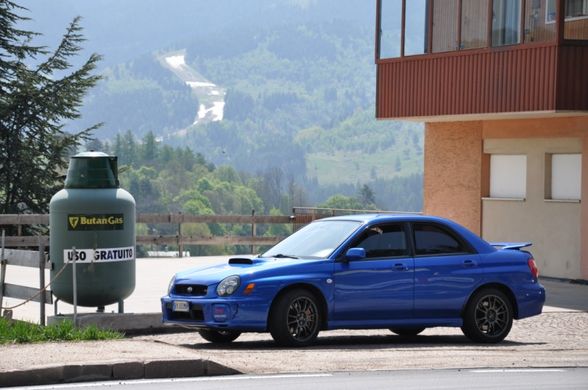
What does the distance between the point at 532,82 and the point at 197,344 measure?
13221 millimetres

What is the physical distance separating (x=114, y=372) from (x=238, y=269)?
312 cm

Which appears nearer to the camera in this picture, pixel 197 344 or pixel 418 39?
pixel 197 344

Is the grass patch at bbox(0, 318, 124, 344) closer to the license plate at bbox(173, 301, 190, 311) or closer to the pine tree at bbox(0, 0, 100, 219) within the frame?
the license plate at bbox(173, 301, 190, 311)

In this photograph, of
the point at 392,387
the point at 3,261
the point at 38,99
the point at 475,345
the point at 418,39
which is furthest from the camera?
the point at 38,99

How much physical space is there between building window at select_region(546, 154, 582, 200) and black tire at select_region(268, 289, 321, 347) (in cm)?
1412

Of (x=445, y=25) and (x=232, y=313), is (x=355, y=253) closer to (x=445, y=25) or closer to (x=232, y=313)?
(x=232, y=313)

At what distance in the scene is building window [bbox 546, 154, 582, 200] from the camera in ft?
90.3

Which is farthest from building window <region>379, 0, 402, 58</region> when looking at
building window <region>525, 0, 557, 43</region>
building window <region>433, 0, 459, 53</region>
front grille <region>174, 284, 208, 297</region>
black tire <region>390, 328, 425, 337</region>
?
front grille <region>174, 284, 208, 297</region>

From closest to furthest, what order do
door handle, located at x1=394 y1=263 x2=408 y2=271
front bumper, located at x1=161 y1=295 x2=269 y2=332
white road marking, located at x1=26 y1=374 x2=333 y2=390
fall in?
white road marking, located at x1=26 y1=374 x2=333 y2=390 → front bumper, located at x1=161 y1=295 x2=269 y2=332 → door handle, located at x1=394 y1=263 x2=408 y2=271

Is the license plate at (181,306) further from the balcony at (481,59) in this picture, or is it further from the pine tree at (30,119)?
the pine tree at (30,119)

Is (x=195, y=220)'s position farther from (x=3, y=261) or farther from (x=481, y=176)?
(x=3, y=261)

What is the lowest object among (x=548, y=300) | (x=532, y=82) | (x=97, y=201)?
(x=548, y=300)

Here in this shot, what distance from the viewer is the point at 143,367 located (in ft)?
39.1

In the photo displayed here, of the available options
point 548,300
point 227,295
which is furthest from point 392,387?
point 548,300
